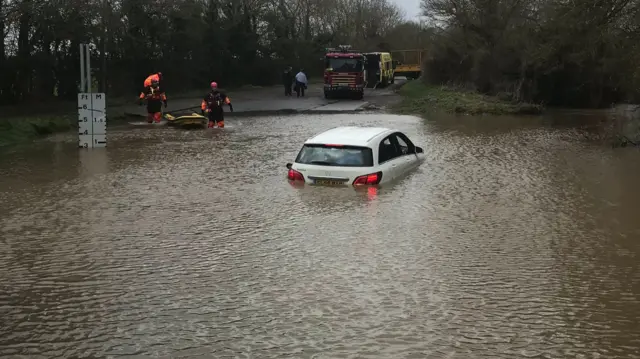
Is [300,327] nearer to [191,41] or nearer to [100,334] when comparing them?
[100,334]

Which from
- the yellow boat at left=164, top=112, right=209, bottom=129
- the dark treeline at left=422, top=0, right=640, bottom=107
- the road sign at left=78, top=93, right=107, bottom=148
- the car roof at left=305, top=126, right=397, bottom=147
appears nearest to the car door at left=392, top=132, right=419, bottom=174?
the car roof at left=305, top=126, right=397, bottom=147

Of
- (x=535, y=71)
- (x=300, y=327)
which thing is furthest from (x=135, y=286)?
(x=535, y=71)

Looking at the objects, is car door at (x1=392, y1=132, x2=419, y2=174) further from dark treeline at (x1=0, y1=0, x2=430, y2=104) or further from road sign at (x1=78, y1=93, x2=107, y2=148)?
dark treeline at (x1=0, y1=0, x2=430, y2=104)

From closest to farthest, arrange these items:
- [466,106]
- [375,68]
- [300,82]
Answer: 1. [466,106]
2. [300,82]
3. [375,68]

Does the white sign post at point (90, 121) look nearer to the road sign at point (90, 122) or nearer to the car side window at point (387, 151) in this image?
the road sign at point (90, 122)

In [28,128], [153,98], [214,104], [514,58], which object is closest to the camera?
[28,128]

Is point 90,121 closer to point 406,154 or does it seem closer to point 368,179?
point 406,154

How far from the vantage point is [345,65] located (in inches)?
1684

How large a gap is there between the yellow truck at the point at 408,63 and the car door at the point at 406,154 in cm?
5709

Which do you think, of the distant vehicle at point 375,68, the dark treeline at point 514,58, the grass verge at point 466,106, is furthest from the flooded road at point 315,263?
the distant vehicle at point 375,68

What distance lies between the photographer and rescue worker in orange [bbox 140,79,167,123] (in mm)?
24656

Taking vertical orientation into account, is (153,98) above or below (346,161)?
above

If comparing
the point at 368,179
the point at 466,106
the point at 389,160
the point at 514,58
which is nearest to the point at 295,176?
the point at 368,179

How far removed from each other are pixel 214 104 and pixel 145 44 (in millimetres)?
16787
